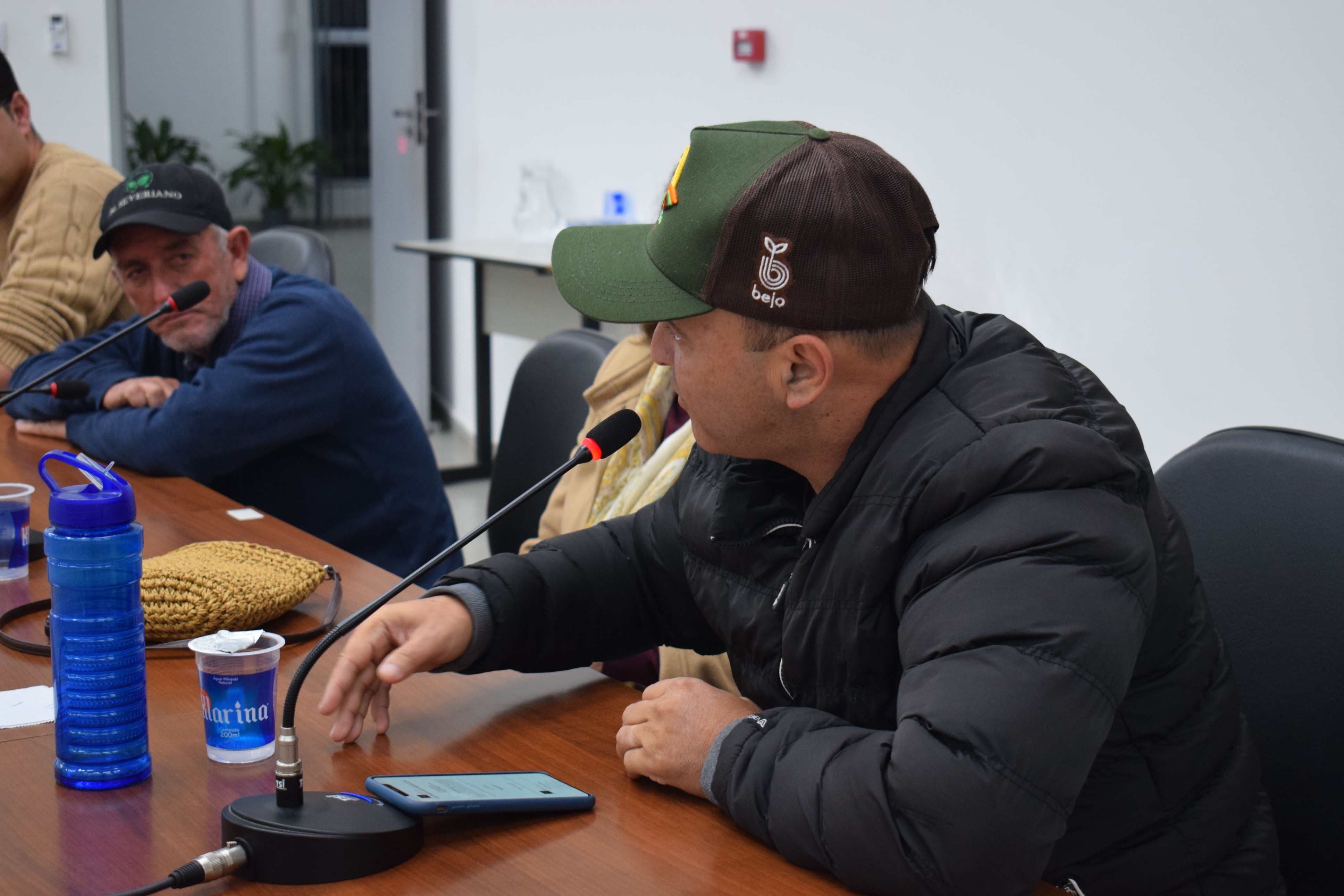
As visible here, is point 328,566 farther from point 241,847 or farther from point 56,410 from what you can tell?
point 56,410

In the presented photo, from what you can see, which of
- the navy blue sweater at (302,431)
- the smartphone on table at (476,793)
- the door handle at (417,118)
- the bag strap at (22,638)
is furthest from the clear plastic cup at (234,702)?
the door handle at (417,118)

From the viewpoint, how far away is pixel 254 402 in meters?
1.97

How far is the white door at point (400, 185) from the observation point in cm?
499

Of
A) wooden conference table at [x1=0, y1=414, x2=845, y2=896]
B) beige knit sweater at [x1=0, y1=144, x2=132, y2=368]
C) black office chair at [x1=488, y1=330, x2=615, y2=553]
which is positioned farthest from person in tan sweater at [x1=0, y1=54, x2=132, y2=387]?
wooden conference table at [x1=0, y1=414, x2=845, y2=896]

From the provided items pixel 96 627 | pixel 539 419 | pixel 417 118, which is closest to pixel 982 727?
Answer: pixel 96 627

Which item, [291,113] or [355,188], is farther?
[291,113]

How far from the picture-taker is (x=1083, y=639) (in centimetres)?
82

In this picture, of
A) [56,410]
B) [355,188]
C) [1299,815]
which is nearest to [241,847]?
[1299,815]

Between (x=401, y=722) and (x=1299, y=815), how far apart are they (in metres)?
0.83

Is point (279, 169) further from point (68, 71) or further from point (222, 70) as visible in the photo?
point (68, 71)

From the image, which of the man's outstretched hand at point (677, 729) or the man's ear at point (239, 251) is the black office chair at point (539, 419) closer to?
the man's ear at point (239, 251)

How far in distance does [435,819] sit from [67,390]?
142 centimetres

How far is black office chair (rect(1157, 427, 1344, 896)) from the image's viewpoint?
1.12 metres

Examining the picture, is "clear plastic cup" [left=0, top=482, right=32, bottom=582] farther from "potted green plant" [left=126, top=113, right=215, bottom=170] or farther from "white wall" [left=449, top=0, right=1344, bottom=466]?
"potted green plant" [left=126, top=113, right=215, bottom=170]
